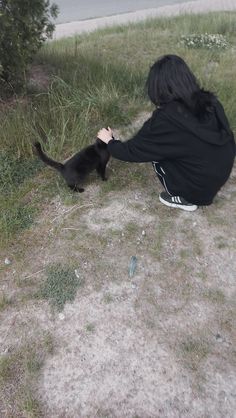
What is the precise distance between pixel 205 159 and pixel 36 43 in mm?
2407

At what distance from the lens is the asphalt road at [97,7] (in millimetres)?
11219

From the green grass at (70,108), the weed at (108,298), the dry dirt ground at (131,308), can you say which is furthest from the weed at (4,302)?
the weed at (108,298)

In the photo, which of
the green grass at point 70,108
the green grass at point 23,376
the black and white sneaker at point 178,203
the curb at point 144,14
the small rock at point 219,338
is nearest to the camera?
the green grass at point 23,376

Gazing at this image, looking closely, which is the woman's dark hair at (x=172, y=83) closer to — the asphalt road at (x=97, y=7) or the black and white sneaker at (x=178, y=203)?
the black and white sneaker at (x=178, y=203)

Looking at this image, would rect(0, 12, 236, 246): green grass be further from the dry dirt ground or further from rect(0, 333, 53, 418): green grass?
rect(0, 333, 53, 418): green grass

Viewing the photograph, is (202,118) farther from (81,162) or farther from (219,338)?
(219,338)

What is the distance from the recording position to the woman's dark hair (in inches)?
109

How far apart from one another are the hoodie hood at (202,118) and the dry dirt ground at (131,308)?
2.66ft

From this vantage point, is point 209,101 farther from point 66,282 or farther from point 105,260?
point 66,282

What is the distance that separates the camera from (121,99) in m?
4.62

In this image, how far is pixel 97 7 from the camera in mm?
11953

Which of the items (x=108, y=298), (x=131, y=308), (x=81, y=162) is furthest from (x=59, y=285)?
(x=81, y=162)

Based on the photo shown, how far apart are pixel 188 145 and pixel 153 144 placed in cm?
26

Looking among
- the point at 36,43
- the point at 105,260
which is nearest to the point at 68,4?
the point at 36,43
